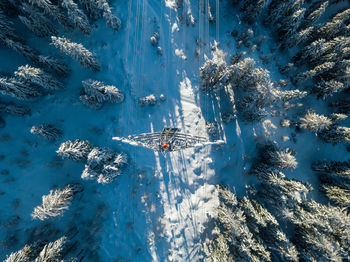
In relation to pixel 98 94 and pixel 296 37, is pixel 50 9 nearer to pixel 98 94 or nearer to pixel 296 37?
pixel 98 94

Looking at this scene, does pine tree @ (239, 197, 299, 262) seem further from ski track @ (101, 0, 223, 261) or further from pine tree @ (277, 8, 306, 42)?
pine tree @ (277, 8, 306, 42)

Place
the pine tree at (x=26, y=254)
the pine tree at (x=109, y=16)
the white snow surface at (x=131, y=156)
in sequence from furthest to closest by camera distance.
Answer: the white snow surface at (x=131, y=156) < the pine tree at (x=109, y=16) < the pine tree at (x=26, y=254)

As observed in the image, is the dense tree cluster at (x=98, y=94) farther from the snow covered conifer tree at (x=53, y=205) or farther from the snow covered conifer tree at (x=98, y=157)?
the snow covered conifer tree at (x=53, y=205)

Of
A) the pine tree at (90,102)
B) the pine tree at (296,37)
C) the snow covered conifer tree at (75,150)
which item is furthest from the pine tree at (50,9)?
the pine tree at (296,37)

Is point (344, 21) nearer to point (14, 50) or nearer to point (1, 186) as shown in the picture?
point (14, 50)

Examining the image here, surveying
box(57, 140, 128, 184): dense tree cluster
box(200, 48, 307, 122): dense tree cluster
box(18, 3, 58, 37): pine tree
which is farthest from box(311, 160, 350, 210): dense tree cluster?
box(18, 3, 58, 37): pine tree

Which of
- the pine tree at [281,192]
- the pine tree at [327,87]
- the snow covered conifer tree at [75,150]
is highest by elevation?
the pine tree at [327,87]

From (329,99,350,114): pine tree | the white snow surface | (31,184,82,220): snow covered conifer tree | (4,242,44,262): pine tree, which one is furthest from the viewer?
(329,99,350,114): pine tree
